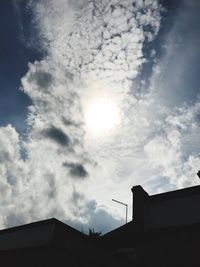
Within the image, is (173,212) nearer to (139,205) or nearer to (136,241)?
(139,205)

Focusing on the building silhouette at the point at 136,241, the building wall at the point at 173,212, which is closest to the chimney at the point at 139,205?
the building silhouette at the point at 136,241

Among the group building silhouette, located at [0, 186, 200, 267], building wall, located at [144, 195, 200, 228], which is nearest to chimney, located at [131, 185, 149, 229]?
building silhouette, located at [0, 186, 200, 267]

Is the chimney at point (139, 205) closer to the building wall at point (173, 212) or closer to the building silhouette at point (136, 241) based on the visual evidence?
the building silhouette at point (136, 241)

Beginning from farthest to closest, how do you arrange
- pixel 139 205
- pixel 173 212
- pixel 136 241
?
pixel 139 205
pixel 136 241
pixel 173 212

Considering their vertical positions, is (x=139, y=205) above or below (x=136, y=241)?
above

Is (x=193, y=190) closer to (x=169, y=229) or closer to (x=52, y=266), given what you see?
(x=169, y=229)

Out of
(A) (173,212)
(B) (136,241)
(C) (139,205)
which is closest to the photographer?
(A) (173,212)

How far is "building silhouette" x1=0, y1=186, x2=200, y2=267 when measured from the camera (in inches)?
430

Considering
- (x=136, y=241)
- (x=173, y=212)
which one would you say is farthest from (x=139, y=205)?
(x=173, y=212)

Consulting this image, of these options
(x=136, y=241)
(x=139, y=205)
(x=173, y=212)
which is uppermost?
(x=139, y=205)

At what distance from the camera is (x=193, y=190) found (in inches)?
521

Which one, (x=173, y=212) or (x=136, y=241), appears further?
(x=136, y=241)

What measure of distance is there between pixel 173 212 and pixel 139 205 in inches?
88.8

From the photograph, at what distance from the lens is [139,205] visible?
14.9m
